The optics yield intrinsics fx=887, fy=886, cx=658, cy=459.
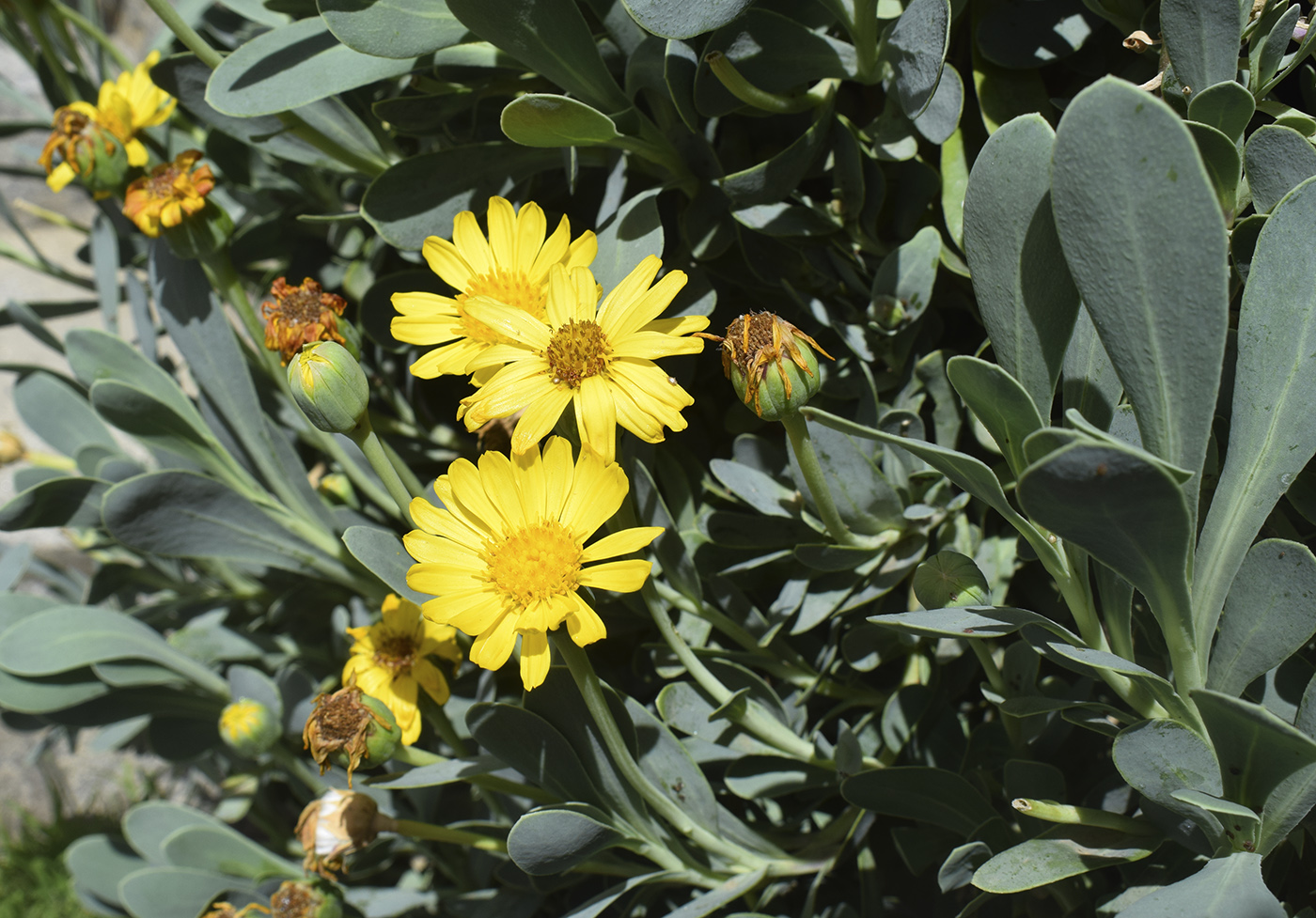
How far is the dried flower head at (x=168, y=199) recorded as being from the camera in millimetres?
964

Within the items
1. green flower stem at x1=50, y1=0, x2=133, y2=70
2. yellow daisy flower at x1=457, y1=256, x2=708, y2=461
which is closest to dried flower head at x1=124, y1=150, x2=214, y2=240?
green flower stem at x1=50, y1=0, x2=133, y2=70

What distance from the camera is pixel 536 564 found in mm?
684

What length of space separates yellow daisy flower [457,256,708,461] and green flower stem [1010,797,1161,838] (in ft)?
1.26

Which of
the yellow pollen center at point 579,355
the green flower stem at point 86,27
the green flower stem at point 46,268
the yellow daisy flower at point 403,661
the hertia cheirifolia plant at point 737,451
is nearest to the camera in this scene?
the hertia cheirifolia plant at point 737,451

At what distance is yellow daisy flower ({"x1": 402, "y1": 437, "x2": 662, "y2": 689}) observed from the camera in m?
0.65

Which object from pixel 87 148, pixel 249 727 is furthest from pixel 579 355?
pixel 87 148

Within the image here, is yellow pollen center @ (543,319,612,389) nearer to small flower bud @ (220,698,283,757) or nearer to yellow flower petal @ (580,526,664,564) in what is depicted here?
yellow flower petal @ (580,526,664,564)

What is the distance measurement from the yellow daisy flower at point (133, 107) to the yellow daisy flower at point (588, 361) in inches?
26.4

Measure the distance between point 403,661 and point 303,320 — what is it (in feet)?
1.17

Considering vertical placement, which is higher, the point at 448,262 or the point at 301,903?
the point at 448,262

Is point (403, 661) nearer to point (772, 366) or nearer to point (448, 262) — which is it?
point (448, 262)

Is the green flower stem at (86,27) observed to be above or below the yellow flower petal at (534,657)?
above

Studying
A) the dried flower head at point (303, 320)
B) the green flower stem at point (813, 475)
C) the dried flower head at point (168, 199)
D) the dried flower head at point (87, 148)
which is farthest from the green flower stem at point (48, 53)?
the green flower stem at point (813, 475)

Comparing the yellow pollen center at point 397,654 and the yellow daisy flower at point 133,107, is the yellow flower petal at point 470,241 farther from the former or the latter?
the yellow daisy flower at point 133,107
